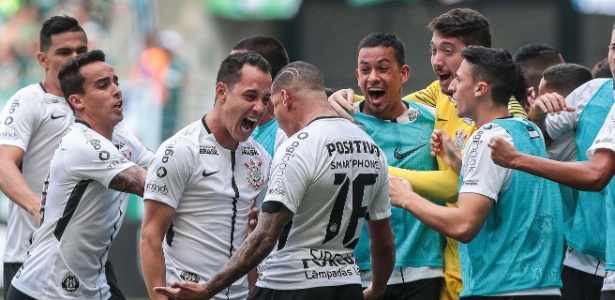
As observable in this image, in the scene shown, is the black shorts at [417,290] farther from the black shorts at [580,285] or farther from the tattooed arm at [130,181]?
the tattooed arm at [130,181]

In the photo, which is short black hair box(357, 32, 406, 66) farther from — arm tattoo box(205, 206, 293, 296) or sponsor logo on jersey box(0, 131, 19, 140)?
sponsor logo on jersey box(0, 131, 19, 140)

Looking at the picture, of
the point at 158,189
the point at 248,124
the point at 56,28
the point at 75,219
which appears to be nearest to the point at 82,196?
the point at 75,219

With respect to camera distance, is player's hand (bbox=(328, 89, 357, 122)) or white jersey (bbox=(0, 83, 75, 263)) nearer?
player's hand (bbox=(328, 89, 357, 122))

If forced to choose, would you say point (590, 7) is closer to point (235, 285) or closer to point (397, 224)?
point (397, 224)

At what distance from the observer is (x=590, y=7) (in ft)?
48.4

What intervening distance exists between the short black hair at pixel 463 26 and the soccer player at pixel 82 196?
85.8 inches

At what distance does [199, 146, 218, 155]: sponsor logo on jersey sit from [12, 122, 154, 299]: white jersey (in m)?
0.70

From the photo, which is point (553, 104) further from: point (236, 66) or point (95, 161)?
point (95, 161)

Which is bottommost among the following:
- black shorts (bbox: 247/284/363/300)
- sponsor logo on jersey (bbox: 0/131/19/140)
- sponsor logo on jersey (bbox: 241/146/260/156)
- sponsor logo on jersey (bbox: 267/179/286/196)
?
black shorts (bbox: 247/284/363/300)

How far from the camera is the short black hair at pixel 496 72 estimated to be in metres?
6.59

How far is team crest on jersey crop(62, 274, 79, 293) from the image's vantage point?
284 inches

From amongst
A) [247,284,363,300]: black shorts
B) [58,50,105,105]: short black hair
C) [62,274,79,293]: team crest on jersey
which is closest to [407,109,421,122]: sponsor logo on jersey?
[247,284,363,300]: black shorts

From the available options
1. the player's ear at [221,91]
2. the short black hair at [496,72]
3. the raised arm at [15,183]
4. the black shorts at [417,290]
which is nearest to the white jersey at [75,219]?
the raised arm at [15,183]

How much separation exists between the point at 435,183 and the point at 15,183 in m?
3.06
